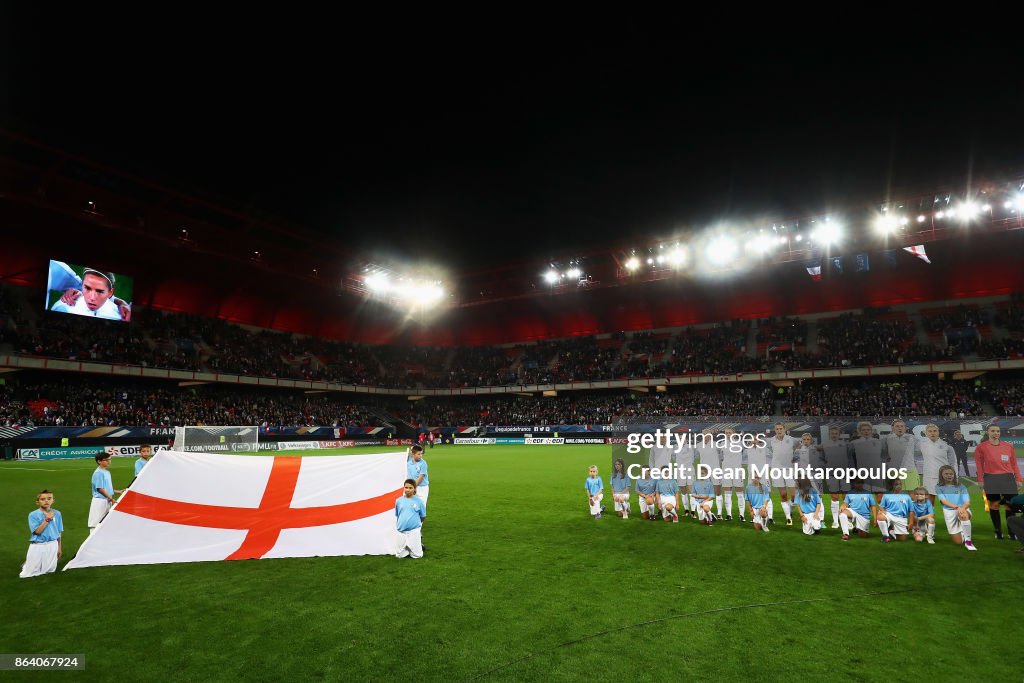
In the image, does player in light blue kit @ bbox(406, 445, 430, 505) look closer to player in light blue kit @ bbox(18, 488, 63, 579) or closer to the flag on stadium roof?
player in light blue kit @ bbox(18, 488, 63, 579)

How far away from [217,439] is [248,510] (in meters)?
26.7

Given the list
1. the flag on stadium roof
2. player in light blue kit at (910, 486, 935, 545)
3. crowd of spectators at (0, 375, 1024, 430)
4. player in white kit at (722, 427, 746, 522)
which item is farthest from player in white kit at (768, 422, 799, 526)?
the flag on stadium roof

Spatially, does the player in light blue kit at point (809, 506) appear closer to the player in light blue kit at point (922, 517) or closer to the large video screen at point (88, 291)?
the player in light blue kit at point (922, 517)

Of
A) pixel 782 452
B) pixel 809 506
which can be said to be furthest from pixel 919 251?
pixel 809 506

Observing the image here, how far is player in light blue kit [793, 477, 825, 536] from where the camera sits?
9.88 metres

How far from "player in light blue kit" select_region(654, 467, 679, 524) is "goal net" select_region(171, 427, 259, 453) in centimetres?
2664

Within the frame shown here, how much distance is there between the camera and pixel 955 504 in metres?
9.05

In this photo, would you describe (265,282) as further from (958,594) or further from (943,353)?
(943,353)

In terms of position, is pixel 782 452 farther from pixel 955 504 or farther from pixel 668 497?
pixel 955 504

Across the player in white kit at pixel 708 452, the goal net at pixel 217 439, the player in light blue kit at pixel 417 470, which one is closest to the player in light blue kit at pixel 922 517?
the player in white kit at pixel 708 452

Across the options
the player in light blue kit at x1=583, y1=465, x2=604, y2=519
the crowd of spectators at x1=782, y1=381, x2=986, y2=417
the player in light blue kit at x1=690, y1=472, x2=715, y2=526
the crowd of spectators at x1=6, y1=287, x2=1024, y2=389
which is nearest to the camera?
the player in light blue kit at x1=690, y1=472, x2=715, y2=526

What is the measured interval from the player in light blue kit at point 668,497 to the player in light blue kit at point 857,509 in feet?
9.76

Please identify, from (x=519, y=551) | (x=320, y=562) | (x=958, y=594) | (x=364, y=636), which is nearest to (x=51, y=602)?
(x=320, y=562)

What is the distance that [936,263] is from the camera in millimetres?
39688
